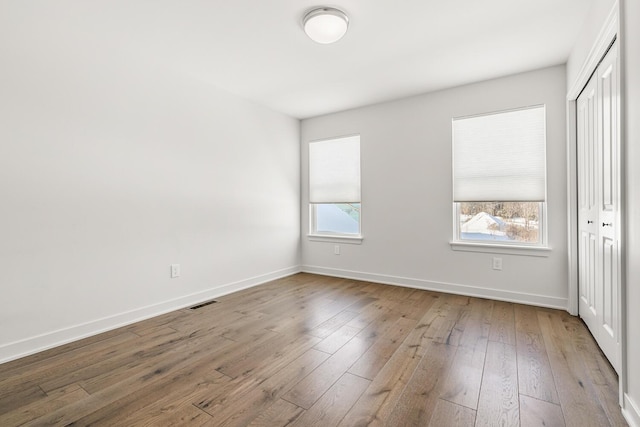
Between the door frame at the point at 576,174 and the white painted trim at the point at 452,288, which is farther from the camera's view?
the white painted trim at the point at 452,288

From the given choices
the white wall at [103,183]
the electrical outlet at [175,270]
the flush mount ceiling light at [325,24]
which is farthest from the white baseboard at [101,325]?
the flush mount ceiling light at [325,24]

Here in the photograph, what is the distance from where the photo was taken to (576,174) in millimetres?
2867

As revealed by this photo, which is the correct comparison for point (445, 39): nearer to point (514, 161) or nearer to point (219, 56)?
point (514, 161)

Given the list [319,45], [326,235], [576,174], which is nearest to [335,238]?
[326,235]

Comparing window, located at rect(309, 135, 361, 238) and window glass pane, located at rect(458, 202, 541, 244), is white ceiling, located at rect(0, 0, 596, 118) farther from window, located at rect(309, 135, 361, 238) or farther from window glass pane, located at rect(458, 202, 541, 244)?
window glass pane, located at rect(458, 202, 541, 244)

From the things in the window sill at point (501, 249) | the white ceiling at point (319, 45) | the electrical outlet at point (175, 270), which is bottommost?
the electrical outlet at point (175, 270)

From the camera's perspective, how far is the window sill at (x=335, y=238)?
439 cm

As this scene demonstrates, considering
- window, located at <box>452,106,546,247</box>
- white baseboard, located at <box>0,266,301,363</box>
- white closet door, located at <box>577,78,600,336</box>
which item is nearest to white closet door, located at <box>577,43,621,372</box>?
white closet door, located at <box>577,78,600,336</box>

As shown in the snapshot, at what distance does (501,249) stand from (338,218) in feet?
7.24

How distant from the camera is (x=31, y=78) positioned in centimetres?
227

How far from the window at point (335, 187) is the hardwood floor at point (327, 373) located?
5.97 feet

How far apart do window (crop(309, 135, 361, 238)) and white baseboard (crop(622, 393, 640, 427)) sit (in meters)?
3.12

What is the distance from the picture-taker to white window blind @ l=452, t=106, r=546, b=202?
3.19 meters

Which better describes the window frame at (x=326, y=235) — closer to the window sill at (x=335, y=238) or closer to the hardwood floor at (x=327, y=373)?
the window sill at (x=335, y=238)
